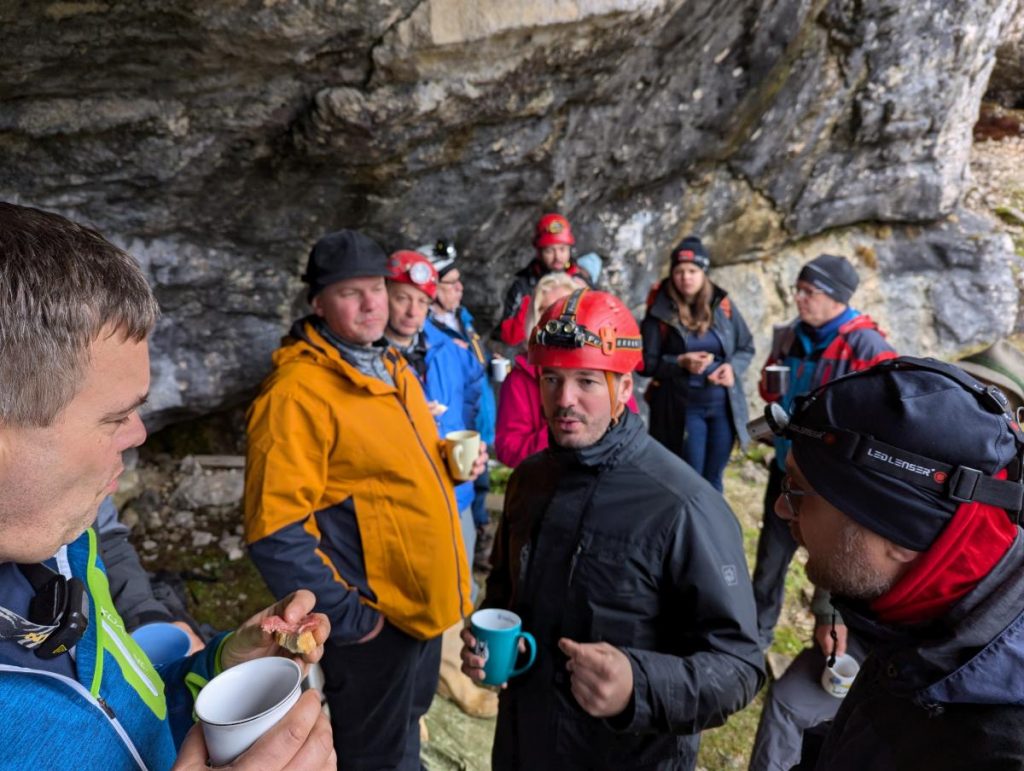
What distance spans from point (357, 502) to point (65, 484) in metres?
1.79

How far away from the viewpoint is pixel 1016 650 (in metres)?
1.20

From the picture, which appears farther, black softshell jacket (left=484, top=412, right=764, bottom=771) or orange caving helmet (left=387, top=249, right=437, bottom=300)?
orange caving helmet (left=387, top=249, right=437, bottom=300)

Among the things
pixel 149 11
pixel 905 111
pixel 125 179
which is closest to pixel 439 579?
pixel 149 11

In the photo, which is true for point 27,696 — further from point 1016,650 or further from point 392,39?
point 392,39

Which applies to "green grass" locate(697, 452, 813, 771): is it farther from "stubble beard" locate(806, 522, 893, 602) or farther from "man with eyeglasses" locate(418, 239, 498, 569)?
"man with eyeglasses" locate(418, 239, 498, 569)

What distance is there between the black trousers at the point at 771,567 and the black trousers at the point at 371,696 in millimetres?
2707

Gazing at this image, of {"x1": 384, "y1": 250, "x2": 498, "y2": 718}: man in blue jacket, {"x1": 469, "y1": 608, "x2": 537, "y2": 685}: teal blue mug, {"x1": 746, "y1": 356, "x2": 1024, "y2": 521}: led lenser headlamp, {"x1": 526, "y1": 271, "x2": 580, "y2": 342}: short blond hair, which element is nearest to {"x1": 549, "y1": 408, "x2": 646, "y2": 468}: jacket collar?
{"x1": 469, "y1": 608, "x2": 537, "y2": 685}: teal blue mug

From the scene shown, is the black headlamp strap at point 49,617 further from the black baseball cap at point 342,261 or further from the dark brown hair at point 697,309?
the dark brown hair at point 697,309

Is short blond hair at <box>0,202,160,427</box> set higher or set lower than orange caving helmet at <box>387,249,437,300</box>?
higher

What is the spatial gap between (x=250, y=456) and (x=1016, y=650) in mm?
2653

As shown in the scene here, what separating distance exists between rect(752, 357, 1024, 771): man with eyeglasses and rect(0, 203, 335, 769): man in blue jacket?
123 centimetres

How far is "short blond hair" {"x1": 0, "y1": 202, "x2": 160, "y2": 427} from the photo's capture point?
998 mm

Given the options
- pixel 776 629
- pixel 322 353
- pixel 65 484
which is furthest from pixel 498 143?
pixel 65 484

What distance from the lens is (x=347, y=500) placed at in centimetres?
284
